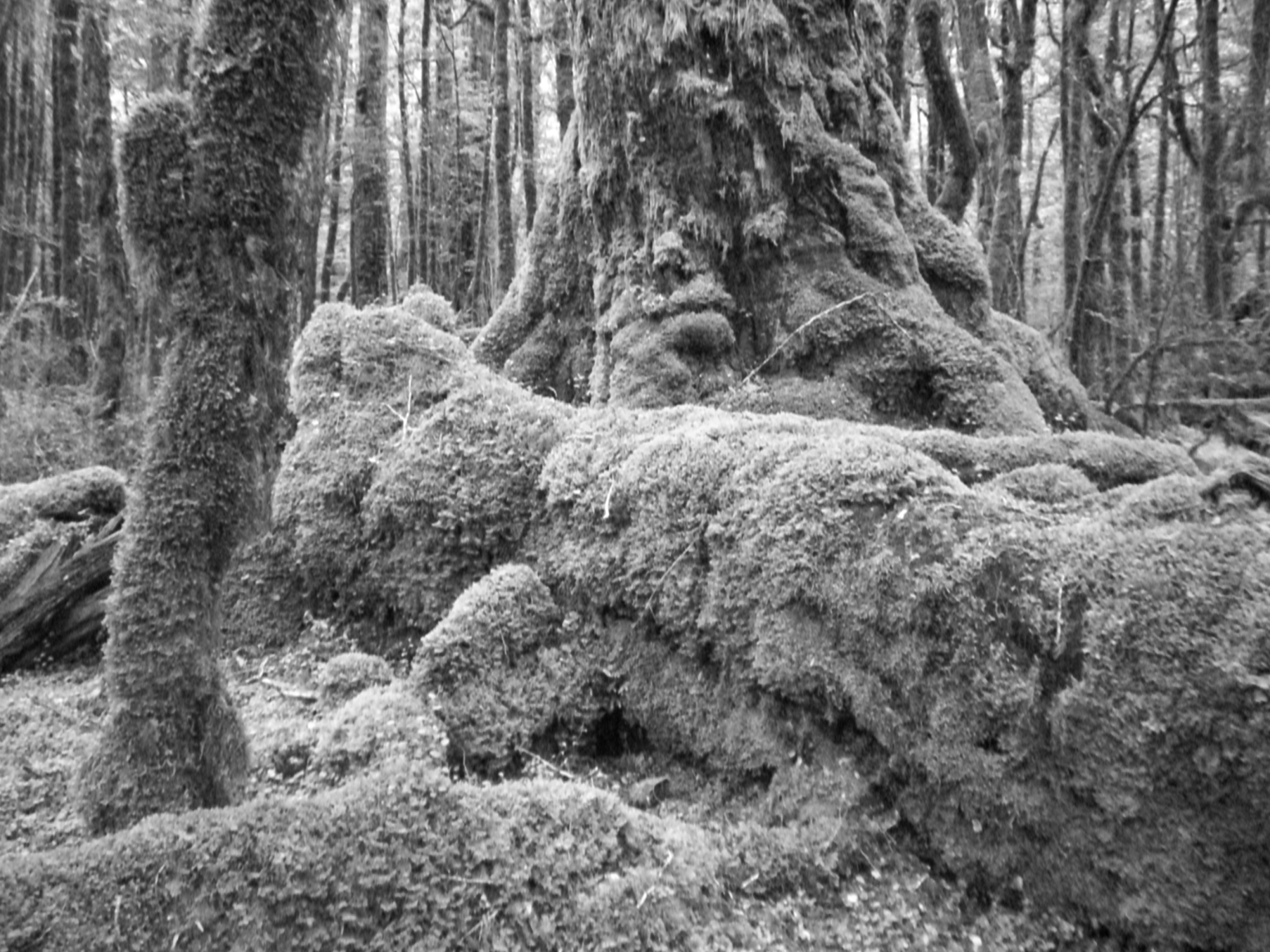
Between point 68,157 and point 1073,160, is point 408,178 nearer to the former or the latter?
point 68,157

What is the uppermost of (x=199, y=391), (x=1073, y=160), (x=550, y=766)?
(x=1073, y=160)

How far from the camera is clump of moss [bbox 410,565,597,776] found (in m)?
4.34

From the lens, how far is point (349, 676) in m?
4.77

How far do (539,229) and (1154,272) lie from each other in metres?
15.4

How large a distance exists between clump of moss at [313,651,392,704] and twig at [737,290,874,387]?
129 inches

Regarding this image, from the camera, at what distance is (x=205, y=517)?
329 cm

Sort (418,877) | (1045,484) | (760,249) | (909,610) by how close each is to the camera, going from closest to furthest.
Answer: (418,877) → (909,610) → (1045,484) → (760,249)

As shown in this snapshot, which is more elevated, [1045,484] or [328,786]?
[1045,484]

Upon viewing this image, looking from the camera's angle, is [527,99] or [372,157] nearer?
[372,157]

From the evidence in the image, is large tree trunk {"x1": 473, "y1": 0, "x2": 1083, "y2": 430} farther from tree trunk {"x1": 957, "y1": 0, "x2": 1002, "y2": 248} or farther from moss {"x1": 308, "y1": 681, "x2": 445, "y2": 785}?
tree trunk {"x1": 957, "y1": 0, "x2": 1002, "y2": 248}

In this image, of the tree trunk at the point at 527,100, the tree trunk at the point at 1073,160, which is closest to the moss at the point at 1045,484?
the tree trunk at the point at 1073,160

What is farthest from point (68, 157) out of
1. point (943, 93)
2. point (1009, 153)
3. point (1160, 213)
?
point (1160, 213)

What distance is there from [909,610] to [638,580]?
1.43m

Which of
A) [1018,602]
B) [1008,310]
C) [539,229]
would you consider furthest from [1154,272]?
[1018,602]
